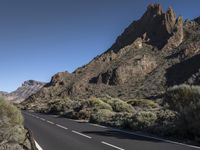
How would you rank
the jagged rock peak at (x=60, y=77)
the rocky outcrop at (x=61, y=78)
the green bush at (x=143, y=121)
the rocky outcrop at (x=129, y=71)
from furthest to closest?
1. the jagged rock peak at (x=60, y=77)
2. the rocky outcrop at (x=61, y=78)
3. the rocky outcrop at (x=129, y=71)
4. the green bush at (x=143, y=121)

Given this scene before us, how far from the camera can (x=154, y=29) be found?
3903 inches

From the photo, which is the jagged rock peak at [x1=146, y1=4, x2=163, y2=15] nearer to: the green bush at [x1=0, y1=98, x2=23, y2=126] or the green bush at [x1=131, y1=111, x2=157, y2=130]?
the green bush at [x1=131, y1=111, x2=157, y2=130]

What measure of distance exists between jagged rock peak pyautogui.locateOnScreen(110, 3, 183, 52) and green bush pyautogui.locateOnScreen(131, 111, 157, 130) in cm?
6728

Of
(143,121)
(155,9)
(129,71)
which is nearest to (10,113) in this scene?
(143,121)

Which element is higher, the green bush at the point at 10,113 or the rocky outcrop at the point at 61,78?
the rocky outcrop at the point at 61,78

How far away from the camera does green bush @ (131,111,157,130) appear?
21141 millimetres

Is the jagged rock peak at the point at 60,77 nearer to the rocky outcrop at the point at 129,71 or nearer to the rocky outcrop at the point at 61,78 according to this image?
the rocky outcrop at the point at 61,78

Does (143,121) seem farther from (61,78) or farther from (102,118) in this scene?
(61,78)

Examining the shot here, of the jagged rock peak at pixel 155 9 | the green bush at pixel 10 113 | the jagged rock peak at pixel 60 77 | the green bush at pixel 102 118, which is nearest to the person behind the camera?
the green bush at pixel 10 113

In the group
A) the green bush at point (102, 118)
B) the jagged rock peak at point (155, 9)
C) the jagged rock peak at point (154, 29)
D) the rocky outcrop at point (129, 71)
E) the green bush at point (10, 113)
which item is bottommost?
the green bush at point (10, 113)

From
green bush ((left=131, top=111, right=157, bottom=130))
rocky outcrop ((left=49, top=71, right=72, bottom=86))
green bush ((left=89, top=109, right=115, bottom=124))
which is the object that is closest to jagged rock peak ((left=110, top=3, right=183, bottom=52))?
rocky outcrop ((left=49, top=71, right=72, bottom=86))

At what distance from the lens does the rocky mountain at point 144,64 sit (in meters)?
75.1

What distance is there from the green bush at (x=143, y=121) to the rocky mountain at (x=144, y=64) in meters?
43.0

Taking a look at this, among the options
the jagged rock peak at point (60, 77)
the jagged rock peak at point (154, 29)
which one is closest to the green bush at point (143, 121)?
the jagged rock peak at point (154, 29)
